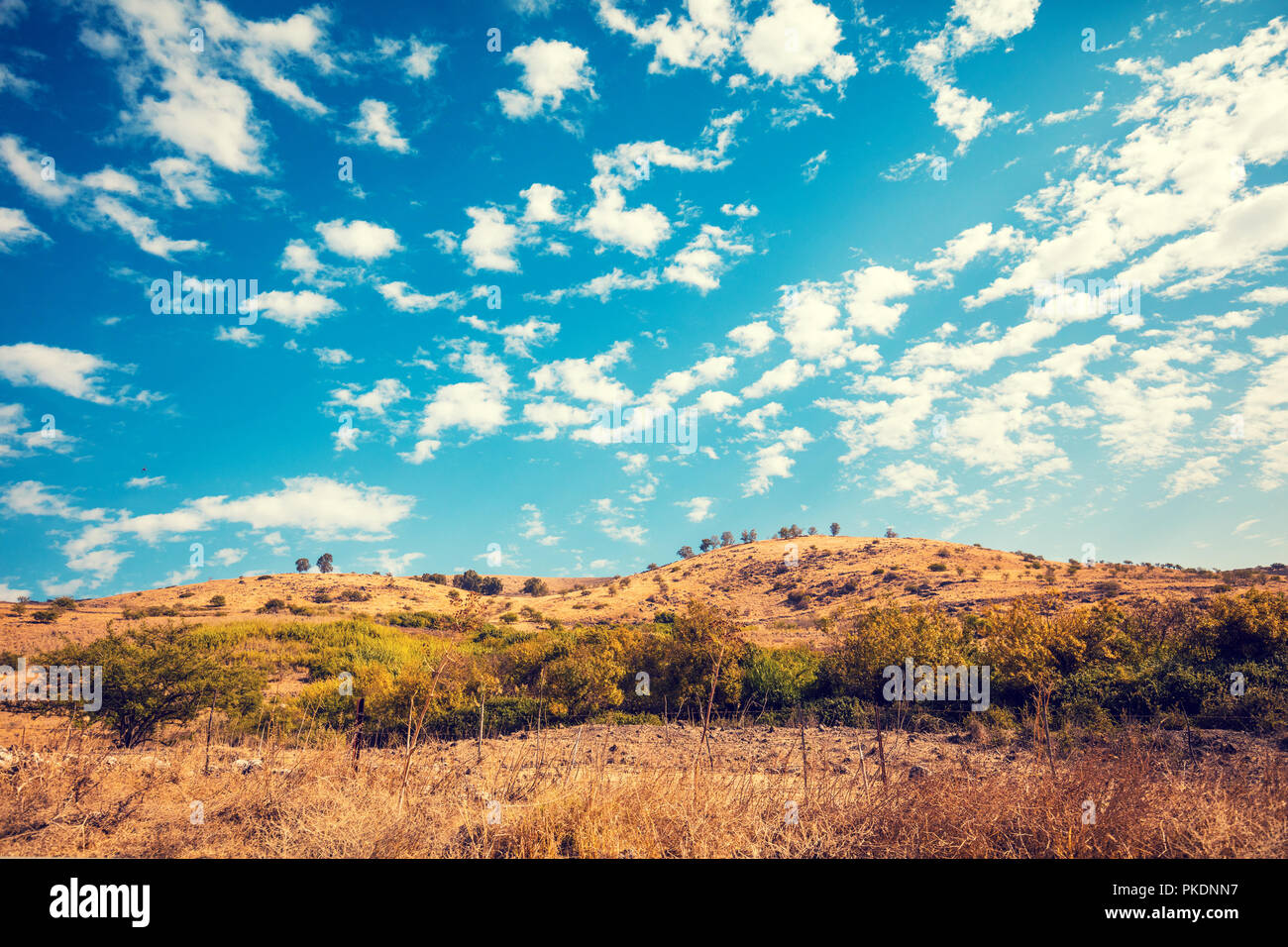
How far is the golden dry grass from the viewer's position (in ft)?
18.3

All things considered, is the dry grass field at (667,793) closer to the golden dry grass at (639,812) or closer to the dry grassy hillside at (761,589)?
the golden dry grass at (639,812)

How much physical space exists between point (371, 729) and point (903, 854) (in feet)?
42.9

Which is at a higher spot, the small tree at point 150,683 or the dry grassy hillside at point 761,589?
the small tree at point 150,683

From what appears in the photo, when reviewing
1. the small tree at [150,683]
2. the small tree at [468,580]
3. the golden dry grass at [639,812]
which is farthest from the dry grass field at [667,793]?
the small tree at [468,580]

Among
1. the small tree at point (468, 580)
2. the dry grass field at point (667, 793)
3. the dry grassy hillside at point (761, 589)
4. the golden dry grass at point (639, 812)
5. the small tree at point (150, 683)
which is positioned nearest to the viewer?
the golden dry grass at point (639, 812)

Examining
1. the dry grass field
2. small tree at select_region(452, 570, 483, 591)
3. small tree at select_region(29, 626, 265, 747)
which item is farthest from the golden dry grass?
small tree at select_region(452, 570, 483, 591)

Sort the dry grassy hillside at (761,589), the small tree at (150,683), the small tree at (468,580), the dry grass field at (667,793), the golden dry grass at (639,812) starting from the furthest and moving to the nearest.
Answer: the small tree at (468,580)
the dry grassy hillside at (761,589)
the small tree at (150,683)
the dry grass field at (667,793)
the golden dry grass at (639,812)

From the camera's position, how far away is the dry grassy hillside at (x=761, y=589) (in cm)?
3547

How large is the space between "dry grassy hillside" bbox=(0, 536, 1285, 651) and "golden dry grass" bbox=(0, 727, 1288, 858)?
906 inches

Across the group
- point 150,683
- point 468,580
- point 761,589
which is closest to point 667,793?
point 150,683

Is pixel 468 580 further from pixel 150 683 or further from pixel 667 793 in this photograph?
pixel 667 793

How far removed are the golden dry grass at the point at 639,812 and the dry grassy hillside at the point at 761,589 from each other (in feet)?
75.5

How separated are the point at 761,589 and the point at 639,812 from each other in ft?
180

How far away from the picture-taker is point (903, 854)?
579 centimetres
